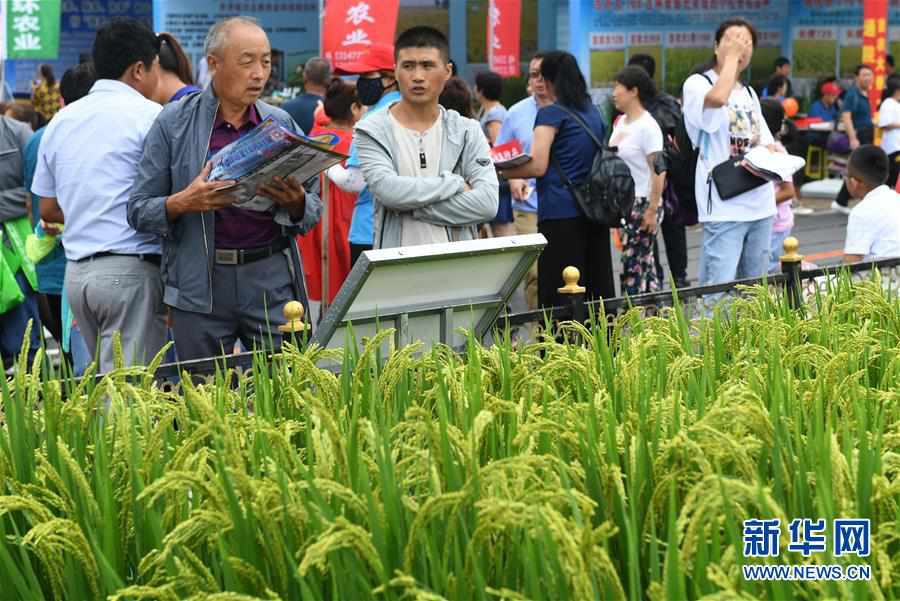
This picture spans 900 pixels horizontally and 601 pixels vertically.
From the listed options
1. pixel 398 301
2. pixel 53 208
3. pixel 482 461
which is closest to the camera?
pixel 482 461

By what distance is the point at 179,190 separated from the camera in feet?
16.5

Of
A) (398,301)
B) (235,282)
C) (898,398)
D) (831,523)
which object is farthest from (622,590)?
(235,282)

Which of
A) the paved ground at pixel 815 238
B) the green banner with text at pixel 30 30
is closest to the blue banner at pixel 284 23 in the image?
the green banner with text at pixel 30 30

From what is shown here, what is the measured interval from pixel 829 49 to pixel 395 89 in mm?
→ 15739

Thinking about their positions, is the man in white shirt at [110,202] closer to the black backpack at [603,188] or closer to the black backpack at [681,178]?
the black backpack at [603,188]

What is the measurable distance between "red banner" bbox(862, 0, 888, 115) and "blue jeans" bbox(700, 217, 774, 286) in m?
12.2

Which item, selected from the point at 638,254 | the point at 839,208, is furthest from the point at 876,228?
the point at 839,208

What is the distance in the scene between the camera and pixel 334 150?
15.3ft

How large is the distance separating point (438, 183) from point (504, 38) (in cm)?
1355

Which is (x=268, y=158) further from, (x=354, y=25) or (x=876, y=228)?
(x=354, y=25)

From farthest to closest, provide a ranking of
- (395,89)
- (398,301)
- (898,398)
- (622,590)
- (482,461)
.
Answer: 1. (395,89)
2. (398,301)
3. (898,398)
4. (482,461)
5. (622,590)

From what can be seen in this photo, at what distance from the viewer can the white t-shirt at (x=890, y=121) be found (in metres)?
16.8

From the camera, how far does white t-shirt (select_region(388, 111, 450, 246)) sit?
17.6 feet

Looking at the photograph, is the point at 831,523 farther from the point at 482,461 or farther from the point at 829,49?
the point at 829,49
